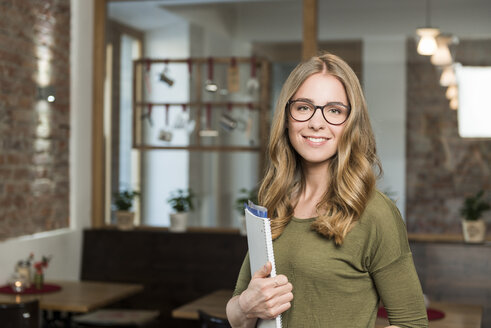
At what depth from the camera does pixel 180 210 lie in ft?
18.6

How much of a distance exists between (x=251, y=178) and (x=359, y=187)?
415cm

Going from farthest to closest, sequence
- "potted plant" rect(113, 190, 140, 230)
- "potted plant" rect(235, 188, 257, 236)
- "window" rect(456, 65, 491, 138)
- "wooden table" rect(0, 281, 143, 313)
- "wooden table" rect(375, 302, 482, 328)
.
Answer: "potted plant" rect(113, 190, 140, 230) → "potted plant" rect(235, 188, 257, 236) → "window" rect(456, 65, 491, 138) → "wooden table" rect(0, 281, 143, 313) → "wooden table" rect(375, 302, 482, 328)

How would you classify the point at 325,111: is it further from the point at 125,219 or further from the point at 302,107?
the point at 125,219

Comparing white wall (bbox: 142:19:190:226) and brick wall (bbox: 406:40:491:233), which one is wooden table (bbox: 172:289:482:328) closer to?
brick wall (bbox: 406:40:491:233)

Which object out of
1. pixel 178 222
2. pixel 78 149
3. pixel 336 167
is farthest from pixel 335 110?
pixel 78 149

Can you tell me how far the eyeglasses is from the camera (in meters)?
1.56

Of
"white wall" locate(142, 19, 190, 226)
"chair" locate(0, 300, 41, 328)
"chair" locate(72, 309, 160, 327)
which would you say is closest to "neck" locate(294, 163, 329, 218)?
"chair" locate(0, 300, 41, 328)

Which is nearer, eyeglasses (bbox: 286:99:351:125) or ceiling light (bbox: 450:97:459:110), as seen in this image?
eyeglasses (bbox: 286:99:351:125)

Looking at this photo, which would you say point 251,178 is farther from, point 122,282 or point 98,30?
point 98,30

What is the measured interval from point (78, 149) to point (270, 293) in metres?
4.47

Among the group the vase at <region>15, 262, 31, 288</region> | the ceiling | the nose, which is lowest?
the vase at <region>15, 262, 31, 288</region>

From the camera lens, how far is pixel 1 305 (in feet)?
12.5

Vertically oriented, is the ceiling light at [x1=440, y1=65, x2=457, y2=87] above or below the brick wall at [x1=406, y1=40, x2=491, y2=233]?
above

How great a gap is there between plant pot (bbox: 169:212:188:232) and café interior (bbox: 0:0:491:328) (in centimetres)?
1
